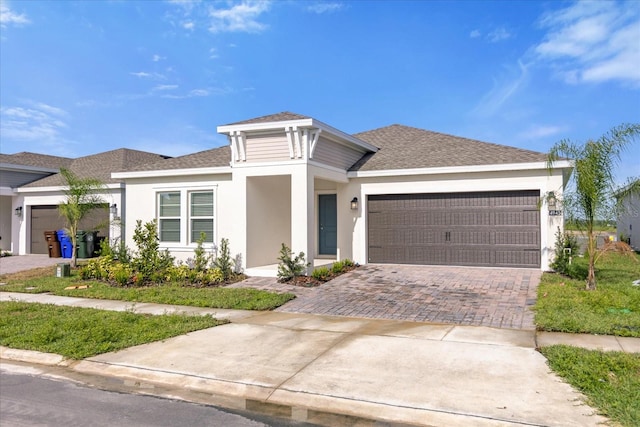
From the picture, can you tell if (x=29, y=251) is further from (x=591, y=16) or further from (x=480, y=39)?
(x=591, y=16)

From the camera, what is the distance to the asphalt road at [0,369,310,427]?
394 cm

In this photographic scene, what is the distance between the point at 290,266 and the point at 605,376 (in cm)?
795

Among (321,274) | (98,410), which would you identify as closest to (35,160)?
(321,274)

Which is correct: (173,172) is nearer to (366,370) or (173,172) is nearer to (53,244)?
(53,244)

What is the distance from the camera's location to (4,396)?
4648mm

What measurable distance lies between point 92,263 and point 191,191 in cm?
362

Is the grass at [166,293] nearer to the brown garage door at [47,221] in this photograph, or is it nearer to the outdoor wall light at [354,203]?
the outdoor wall light at [354,203]

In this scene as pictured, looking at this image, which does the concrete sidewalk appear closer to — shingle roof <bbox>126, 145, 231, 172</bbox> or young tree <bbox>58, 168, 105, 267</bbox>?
shingle roof <bbox>126, 145, 231, 172</bbox>

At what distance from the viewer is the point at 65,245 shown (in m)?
18.3

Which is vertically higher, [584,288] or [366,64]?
[366,64]

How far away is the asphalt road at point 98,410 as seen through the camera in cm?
394

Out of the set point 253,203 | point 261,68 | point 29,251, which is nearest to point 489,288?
point 253,203

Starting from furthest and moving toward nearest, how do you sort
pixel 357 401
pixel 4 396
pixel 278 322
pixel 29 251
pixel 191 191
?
pixel 29 251
pixel 191 191
pixel 278 322
pixel 4 396
pixel 357 401

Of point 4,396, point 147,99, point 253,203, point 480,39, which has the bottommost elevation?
point 4,396
